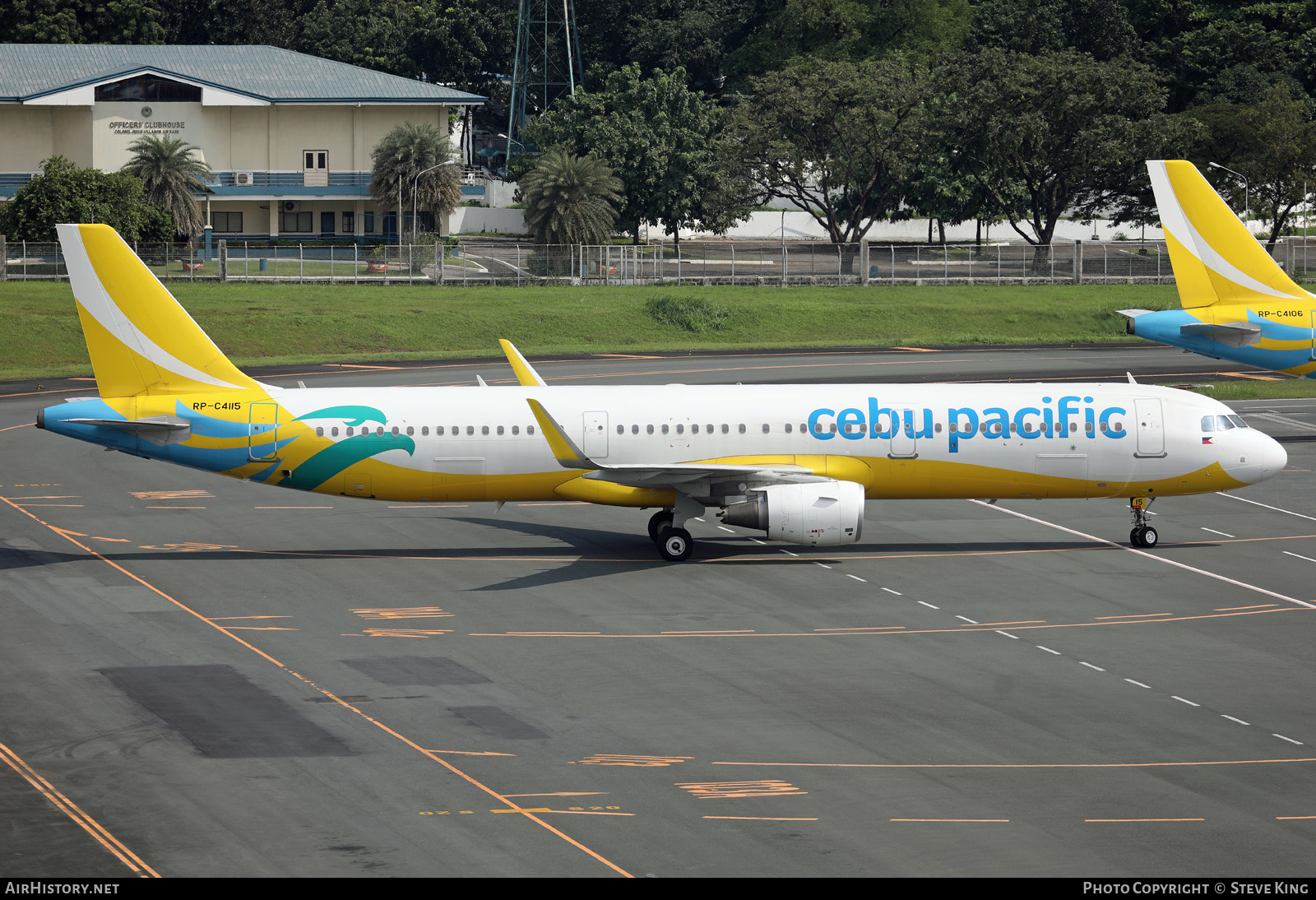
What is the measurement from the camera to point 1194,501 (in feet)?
178

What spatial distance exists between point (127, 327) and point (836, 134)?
3902 inches

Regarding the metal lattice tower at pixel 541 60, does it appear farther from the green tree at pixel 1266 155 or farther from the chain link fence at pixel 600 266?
the green tree at pixel 1266 155

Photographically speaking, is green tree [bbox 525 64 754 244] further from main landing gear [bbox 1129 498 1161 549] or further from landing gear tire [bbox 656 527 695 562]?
landing gear tire [bbox 656 527 695 562]

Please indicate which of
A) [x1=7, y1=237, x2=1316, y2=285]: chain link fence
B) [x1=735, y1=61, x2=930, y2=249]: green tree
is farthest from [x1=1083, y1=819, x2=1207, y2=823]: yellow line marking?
[x1=735, y1=61, x2=930, y2=249]: green tree

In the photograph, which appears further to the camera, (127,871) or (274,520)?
(274,520)

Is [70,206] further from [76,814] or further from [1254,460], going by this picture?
[76,814]

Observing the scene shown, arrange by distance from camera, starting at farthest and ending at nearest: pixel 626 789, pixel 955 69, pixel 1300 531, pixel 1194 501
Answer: pixel 955 69
pixel 1194 501
pixel 1300 531
pixel 626 789

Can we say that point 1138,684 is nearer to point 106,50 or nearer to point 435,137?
point 435,137

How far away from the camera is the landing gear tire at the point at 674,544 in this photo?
4428cm

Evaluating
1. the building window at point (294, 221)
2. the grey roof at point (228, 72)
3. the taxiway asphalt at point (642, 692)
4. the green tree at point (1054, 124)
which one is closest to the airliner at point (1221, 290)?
the taxiway asphalt at point (642, 692)

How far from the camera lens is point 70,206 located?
118m

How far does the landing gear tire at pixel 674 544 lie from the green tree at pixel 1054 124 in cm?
9319

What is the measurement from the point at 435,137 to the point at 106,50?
35.3m

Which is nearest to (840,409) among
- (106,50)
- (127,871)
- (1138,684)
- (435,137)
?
(1138,684)
